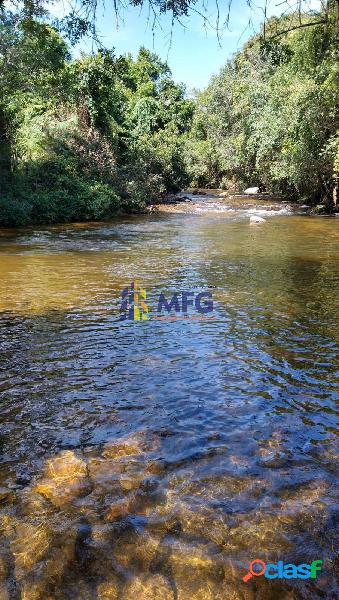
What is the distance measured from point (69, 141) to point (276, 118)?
11102mm

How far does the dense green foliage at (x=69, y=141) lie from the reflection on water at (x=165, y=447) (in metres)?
9.94

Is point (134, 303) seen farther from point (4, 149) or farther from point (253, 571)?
point (4, 149)

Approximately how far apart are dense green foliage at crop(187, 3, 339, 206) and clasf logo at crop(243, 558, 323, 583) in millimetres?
4058

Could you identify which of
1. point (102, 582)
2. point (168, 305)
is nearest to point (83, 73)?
point (168, 305)

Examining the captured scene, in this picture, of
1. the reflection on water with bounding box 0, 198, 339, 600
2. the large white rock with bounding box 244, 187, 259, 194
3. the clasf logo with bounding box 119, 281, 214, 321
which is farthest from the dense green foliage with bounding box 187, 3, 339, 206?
the clasf logo with bounding box 119, 281, 214, 321

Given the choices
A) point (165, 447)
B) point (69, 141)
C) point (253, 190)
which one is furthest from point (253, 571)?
point (253, 190)

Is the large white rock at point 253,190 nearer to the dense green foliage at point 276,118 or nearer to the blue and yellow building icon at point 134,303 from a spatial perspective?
the dense green foliage at point 276,118

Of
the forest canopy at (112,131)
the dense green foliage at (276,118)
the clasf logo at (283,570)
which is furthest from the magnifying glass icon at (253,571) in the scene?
the forest canopy at (112,131)

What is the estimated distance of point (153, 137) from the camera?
28.5m

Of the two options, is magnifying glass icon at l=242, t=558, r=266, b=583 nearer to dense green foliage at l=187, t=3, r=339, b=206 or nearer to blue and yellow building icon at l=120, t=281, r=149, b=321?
dense green foliage at l=187, t=3, r=339, b=206

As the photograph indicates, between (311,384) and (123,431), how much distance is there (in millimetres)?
1966

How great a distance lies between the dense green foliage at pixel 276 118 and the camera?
47.1ft

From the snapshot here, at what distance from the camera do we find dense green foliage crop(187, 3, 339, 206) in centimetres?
1437

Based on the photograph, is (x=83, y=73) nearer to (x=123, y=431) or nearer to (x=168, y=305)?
(x=168, y=305)
